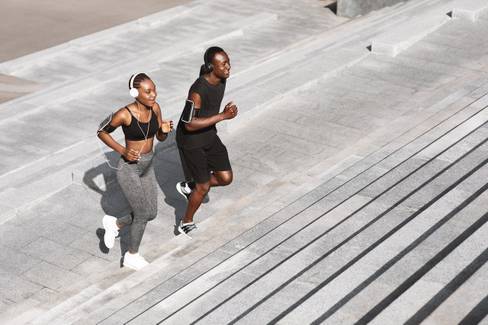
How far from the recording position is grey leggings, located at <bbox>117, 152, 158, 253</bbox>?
300 inches

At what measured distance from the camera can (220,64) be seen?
7785 mm

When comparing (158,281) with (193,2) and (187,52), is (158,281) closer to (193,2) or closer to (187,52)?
(187,52)

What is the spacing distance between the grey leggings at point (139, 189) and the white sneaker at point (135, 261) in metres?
0.09

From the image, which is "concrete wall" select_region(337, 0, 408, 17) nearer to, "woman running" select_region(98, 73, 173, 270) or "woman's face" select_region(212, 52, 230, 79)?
"woman's face" select_region(212, 52, 230, 79)

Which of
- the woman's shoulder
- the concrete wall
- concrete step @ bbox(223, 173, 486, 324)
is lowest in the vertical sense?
the concrete wall

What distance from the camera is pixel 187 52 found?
53.8 ft

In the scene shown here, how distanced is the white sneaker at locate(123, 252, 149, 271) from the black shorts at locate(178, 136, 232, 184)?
0.89 m

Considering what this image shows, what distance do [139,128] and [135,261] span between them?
1211mm

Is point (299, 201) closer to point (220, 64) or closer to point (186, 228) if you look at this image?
point (186, 228)

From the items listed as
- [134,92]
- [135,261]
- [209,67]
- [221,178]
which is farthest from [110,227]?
[209,67]

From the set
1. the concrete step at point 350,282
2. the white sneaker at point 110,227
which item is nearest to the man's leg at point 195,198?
the white sneaker at point 110,227

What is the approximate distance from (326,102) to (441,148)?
8.98 ft

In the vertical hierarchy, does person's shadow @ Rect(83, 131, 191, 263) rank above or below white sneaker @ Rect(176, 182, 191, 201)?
below

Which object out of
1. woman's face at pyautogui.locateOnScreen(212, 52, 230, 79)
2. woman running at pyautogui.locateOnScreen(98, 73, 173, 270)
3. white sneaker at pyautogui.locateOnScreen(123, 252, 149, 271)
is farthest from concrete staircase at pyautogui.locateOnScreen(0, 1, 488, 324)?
woman's face at pyautogui.locateOnScreen(212, 52, 230, 79)
